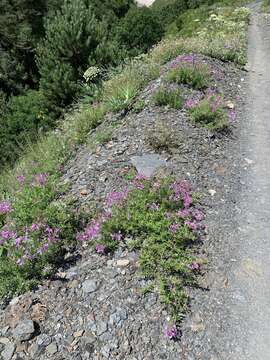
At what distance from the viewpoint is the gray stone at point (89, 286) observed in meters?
4.62

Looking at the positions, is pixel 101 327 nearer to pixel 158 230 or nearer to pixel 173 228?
pixel 158 230

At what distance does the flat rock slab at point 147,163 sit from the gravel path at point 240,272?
1.22 metres

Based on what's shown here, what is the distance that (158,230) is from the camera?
16.7 feet

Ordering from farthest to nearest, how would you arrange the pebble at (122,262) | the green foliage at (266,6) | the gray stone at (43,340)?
1. the green foliage at (266,6)
2. the pebble at (122,262)
3. the gray stone at (43,340)

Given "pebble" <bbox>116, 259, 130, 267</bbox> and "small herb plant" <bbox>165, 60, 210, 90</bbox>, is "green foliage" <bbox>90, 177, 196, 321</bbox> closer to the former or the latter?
"pebble" <bbox>116, 259, 130, 267</bbox>

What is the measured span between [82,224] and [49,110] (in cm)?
1045

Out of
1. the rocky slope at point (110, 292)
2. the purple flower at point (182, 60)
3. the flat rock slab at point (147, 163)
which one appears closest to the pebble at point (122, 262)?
the rocky slope at point (110, 292)

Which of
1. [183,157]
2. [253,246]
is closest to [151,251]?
[253,246]

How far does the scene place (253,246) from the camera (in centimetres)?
518

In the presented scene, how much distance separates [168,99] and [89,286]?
5.21m

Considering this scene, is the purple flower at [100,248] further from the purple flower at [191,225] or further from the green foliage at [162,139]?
the green foliage at [162,139]

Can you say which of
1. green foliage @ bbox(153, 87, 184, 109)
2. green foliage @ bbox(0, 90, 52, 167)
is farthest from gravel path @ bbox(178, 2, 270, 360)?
green foliage @ bbox(0, 90, 52, 167)

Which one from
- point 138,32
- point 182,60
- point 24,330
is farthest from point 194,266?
point 138,32

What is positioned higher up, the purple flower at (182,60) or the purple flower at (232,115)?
the purple flower at (182,60)
